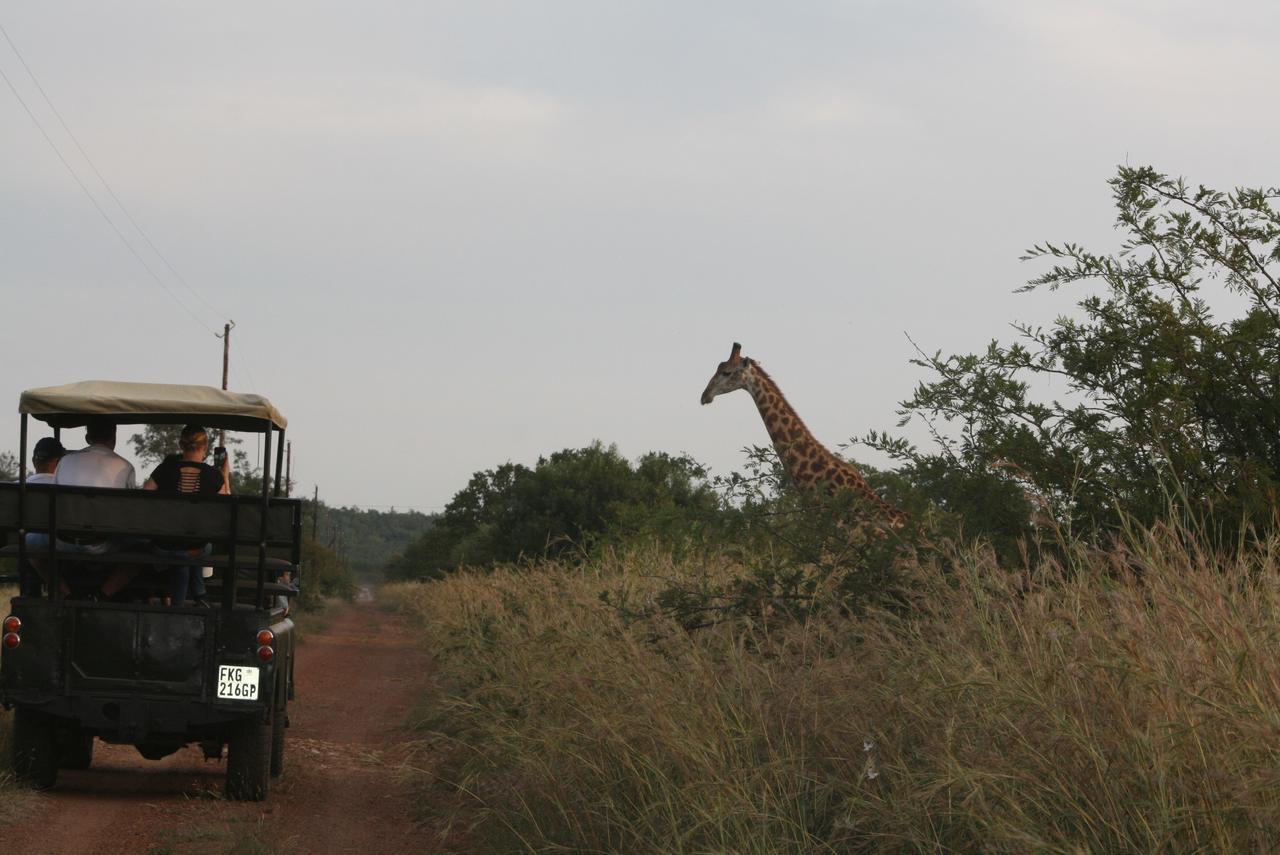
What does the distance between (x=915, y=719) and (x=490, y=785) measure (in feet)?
9.07

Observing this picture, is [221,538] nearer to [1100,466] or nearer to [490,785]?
[490,785]

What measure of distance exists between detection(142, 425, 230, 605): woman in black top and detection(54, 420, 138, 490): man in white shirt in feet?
0.53

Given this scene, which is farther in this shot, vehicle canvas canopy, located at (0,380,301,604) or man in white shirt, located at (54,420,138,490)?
man in white shirt, located at (54,420,138,490)

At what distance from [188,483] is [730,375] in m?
6.96

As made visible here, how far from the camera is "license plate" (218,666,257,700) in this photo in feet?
27.0

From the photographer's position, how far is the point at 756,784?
5.52 meters

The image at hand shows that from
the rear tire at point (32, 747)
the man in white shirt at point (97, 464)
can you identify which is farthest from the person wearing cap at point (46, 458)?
the rear tire at point (32, 747)

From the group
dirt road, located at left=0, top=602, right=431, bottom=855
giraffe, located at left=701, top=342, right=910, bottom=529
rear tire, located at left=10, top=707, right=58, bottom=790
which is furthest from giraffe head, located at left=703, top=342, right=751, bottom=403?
rear tire, located at left=10, top=707, right=58, bottom=790

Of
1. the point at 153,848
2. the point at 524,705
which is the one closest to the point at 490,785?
the point at 524,705

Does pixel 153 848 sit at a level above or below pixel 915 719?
below

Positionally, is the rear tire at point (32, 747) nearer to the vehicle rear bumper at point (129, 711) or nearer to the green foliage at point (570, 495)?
the vehicle rear bumper at point (129, 711)

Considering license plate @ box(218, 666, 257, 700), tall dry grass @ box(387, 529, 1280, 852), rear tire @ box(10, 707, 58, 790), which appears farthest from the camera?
rear tire @ box(10, 707, 58, 790)

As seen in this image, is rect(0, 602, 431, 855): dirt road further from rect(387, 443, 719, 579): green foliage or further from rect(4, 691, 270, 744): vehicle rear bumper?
rect(387, 443, 719, 579): green foliage

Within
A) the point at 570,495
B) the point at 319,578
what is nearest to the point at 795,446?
the point at 570,495
